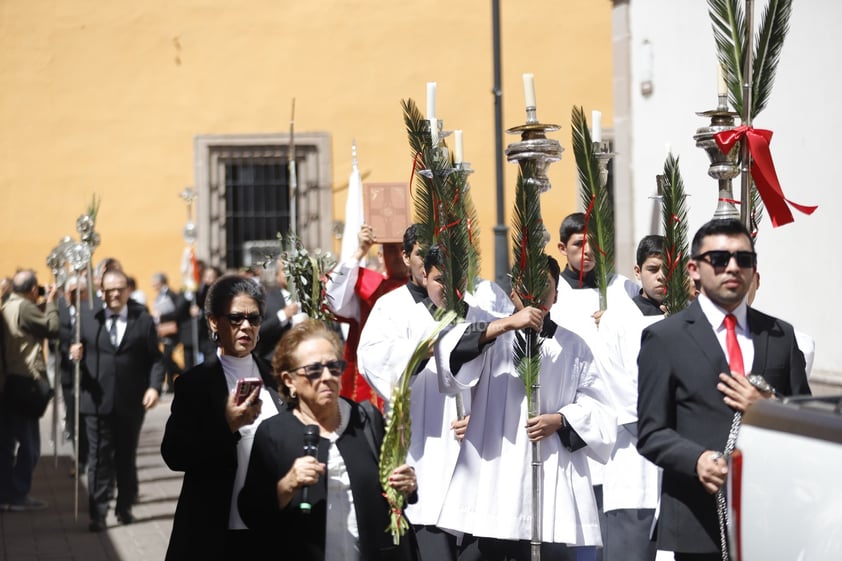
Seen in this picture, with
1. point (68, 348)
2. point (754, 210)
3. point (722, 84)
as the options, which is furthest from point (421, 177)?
point (68, 348)

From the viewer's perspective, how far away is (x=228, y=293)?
593 centimetres

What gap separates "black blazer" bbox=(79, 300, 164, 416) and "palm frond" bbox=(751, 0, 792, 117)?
656cm

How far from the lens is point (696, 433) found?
498cm

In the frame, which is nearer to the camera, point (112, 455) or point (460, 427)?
point (460, 427)

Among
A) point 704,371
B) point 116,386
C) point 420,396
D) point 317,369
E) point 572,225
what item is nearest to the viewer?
point 317,369

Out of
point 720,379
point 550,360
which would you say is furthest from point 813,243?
point 720,379

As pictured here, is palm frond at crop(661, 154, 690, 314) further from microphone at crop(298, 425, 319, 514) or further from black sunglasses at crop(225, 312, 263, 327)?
microphone at crop(298, 425, 319, 514)

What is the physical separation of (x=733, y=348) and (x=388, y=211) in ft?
12.0

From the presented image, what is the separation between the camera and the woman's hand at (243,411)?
5.25 m

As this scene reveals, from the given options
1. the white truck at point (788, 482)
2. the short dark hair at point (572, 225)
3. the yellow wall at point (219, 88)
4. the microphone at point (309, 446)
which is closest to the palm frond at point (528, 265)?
the microphone at point (309, 446)

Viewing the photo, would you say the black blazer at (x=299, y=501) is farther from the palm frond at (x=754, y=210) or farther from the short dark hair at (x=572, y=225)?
the short dark hair at (x=572, y=225)

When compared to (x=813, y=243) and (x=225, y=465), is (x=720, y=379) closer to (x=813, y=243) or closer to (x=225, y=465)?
(x=225, y=465)

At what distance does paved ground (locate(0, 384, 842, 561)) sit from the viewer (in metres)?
10.1

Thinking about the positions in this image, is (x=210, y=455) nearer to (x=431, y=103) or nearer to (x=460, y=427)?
(x=460, y=427)
